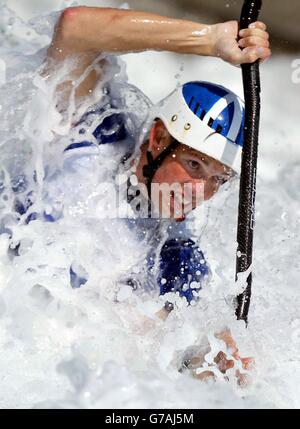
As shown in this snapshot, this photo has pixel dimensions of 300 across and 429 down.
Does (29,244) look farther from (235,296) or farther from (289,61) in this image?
(289,61)

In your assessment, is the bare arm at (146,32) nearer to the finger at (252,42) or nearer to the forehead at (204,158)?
A: the finger at (252,42)

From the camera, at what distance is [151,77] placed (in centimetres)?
284

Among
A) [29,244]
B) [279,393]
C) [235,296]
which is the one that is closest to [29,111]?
[29,244]

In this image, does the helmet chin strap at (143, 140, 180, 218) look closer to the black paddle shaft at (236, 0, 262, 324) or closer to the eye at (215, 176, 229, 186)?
the eye at (215, 176, 229, 186)

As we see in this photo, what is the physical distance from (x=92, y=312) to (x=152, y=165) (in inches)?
15.3

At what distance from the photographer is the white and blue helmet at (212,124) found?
65.3 inches

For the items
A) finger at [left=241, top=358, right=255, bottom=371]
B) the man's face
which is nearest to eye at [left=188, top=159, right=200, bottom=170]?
the man's face

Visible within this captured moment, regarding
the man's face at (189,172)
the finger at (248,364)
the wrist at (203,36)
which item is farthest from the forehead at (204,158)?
the finger at (248,364)

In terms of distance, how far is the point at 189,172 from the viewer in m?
1.66

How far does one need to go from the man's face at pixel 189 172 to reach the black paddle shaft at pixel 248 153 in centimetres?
21

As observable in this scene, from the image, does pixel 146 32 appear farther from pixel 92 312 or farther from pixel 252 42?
pixel 92 312

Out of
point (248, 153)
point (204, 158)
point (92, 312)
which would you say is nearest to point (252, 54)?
point (248, 153)

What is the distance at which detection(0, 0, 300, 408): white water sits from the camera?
4.27 feet

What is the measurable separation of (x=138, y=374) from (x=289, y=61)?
2.00 meters
